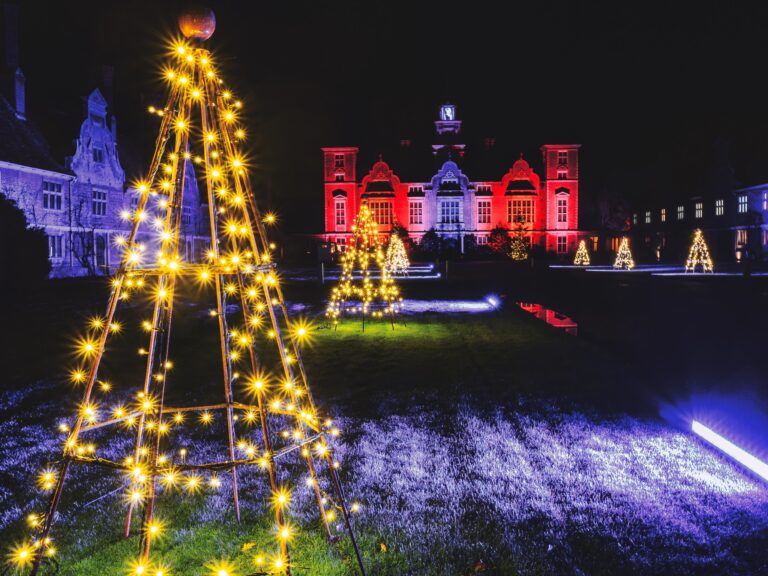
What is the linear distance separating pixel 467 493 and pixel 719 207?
45.4 metres

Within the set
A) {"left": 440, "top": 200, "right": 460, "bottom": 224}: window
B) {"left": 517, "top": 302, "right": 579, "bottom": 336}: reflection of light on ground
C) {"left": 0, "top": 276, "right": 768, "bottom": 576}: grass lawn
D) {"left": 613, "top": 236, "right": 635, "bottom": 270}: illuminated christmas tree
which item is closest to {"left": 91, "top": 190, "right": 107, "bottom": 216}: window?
{"left": 517, "top": 302, "right": 579, "bottom": 336}: reflection of light on ground

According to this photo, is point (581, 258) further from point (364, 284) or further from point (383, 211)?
point (364, 284)

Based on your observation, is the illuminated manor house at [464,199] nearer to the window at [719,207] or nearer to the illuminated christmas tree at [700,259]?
the window at [719,207]

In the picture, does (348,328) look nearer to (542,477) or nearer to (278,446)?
(278,446)

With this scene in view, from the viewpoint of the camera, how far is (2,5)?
26.6 m

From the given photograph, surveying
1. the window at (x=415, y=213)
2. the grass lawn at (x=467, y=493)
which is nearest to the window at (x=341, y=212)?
the window at (x=415, y=213)

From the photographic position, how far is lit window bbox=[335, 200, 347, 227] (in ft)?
171

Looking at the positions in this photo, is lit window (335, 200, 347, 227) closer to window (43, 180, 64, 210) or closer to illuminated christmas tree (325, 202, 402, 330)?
window (43, 180, 64, 210)

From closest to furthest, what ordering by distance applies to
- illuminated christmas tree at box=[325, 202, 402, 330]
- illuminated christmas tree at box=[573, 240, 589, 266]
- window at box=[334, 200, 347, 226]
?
1. illuminated christmas tree at box=[325, 202, 402, 330]
2. illuminated christmas tree at box=[573, 240, 589, 266]
3. window at box=[334, 200, 347, 226]

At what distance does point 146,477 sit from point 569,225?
5285cm

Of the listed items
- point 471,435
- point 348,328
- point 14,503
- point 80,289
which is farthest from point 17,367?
point 80,289

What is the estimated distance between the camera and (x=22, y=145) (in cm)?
2552

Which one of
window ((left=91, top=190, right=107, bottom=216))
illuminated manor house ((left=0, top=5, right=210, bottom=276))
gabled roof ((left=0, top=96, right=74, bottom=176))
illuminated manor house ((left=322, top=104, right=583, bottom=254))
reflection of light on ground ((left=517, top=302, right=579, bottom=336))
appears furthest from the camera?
illuminated manor house ((left=322, top=104, right=583, bottom=254))

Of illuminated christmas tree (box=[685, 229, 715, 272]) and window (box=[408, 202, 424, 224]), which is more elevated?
window (box=[408, 202, 424, 224])
